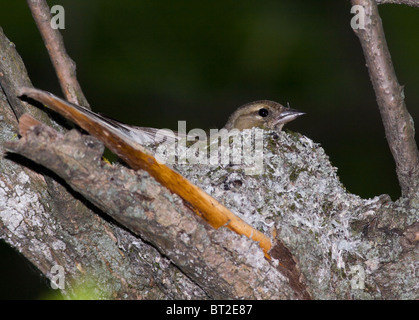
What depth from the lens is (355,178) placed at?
377 inches

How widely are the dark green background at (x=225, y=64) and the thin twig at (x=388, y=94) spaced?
430 cm

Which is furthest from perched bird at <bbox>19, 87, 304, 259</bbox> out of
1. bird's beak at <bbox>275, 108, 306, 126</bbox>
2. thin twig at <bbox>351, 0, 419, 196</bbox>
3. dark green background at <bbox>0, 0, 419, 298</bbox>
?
dark green background at <bbox>0, 0, 419, 298</bbox>

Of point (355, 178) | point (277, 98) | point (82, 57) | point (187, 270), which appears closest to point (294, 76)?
point (277, 98)

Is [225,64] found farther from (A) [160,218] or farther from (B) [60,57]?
(A) [160,218]

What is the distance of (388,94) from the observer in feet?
13.8

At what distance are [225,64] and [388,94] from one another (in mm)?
4753

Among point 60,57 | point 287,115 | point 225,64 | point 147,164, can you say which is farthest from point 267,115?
point 147,164

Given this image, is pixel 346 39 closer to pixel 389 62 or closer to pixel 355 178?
pixel 355 178

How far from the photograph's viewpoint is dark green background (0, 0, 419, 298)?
819 cm

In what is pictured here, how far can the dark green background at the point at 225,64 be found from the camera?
8188 millimetres

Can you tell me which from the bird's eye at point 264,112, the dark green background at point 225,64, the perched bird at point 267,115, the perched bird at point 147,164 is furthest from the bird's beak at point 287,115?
the perched bird at point 147,164

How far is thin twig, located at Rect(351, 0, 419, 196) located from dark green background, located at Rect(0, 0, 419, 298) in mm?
4300

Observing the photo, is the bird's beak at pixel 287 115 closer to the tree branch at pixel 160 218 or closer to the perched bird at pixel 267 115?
the perched bird at pixel 267 115

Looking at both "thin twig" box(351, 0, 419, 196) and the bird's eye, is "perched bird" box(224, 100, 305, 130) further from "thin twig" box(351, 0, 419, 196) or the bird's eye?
"thin twig" box(351, 0, 419, 196)
